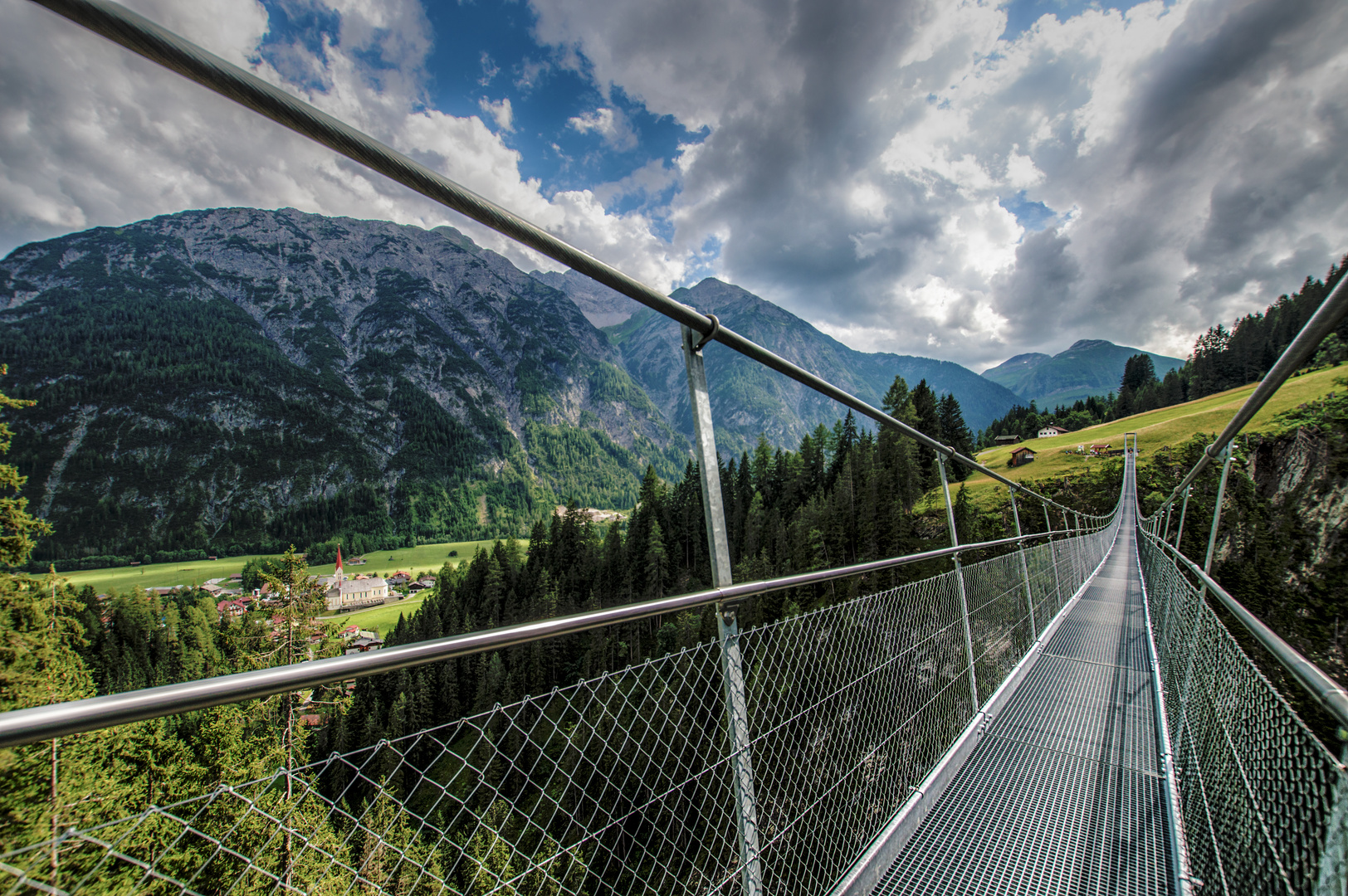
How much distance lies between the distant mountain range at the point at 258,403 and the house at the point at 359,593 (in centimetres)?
5301

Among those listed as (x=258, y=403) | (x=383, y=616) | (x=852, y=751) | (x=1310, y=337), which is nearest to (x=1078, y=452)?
(x=1310, y=337)

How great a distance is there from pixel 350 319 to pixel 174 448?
8387 cm

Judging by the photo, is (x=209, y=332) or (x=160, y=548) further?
(x=209, y=332)

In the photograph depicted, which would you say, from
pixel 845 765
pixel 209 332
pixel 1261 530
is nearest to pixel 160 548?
pixel 209 332

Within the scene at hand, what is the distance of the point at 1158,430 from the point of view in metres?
37.7

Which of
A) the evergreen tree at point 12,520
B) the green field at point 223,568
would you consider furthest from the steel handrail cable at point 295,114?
the green field at point 223,568

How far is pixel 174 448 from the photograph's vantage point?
398 ft

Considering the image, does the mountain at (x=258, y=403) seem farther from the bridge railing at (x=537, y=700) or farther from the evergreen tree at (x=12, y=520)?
the bridge railing at (x=537, y=700)

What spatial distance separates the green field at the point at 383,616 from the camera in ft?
183

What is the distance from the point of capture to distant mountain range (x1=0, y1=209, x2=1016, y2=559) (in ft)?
360

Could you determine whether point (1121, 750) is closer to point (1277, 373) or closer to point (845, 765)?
point (845, 765)

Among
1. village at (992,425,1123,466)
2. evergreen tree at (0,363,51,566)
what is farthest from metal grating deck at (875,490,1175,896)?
village at (992,425,1123,466)

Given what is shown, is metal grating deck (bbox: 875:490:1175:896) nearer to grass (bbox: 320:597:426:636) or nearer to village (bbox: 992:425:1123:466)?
village (bbox: 992:425:1123:466)

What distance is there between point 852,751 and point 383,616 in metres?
72.3
